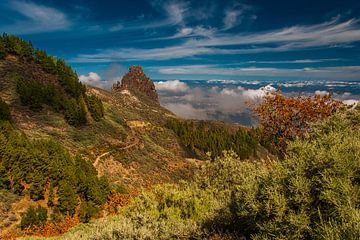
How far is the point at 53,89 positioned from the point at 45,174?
48.1m

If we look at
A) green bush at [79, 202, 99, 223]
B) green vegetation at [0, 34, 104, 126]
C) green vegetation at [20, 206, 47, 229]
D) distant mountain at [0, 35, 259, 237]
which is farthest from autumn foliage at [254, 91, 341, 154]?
green vegetation at [0, 34, 104, 126]

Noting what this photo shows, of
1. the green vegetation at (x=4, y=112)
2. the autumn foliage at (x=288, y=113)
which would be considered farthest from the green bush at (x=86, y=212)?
the green vegetation at (x=4, y=112)

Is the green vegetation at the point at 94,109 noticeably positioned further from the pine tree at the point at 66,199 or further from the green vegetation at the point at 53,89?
the pine tree at the point at 66,199

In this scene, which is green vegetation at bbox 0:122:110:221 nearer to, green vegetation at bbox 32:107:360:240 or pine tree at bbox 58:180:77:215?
pine tree at bbox 58:180:77:215

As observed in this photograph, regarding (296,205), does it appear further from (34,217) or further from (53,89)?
(53,89)

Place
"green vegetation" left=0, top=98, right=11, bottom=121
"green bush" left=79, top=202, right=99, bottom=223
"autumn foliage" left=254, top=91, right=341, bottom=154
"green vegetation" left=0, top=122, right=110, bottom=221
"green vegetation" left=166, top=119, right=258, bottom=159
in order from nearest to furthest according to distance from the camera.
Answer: "autumn foliage" left=254, top=91, right=341, bottom=154, "green vegetation" left=0, top=122, right=110, bottom=221, "green bush" left=79, top=202, right=99, bottom=223, "green vegetation" left=0, top=98, right=11, bottom=121, "green vegetation" left=166, top=119, right=258, bottom=159

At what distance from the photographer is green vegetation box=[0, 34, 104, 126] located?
273ft

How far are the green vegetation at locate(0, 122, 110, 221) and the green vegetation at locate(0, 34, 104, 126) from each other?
2937 centimetres

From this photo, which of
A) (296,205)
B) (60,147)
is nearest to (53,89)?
(60,147)

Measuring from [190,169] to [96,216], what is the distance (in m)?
52.0

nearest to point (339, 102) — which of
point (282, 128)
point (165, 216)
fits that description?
point (282, 128)

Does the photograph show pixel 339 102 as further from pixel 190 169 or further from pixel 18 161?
pixel 190 169

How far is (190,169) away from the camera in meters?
96.5

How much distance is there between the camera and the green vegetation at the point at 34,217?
3765 cm
